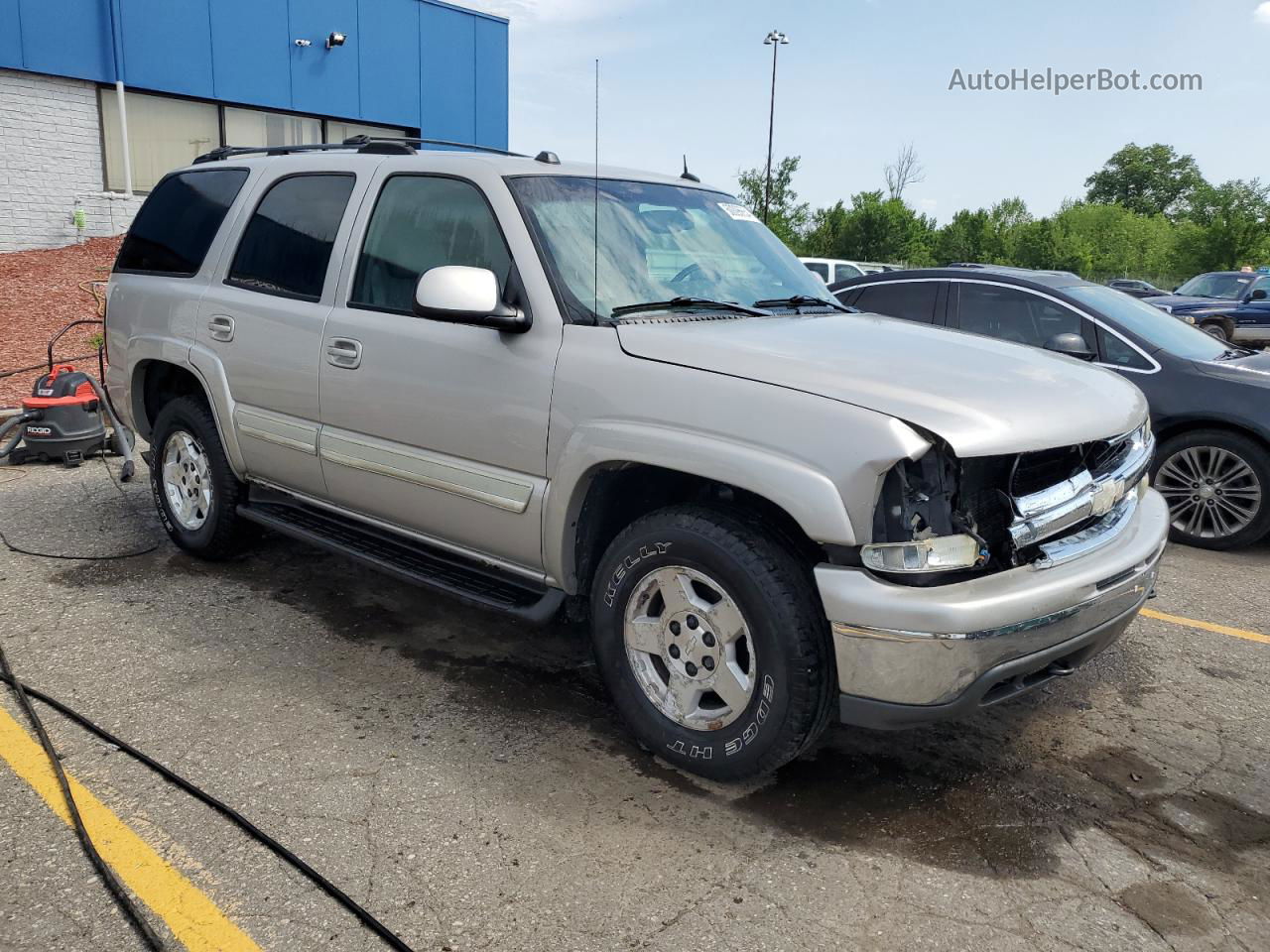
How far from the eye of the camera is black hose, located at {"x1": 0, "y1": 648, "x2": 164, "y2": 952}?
8.05ft

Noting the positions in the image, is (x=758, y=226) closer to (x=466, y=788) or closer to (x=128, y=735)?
(x=466, y=788)

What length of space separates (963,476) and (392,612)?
112 inches

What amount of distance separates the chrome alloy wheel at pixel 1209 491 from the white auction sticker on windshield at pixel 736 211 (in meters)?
3.55

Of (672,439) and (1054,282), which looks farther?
(1054,282)

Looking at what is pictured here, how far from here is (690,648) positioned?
10.4ft

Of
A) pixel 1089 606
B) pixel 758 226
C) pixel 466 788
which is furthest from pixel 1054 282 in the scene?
pixel 466 788

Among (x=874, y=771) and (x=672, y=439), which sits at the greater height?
(x=672, y=439)

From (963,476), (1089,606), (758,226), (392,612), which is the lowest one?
(392,612)

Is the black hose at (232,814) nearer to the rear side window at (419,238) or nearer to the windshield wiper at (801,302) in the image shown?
the rear side window at (419,238)

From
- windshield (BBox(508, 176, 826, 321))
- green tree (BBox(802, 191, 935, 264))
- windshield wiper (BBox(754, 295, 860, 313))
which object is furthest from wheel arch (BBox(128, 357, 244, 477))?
green tree (BBox(802, 191, 935, 264))

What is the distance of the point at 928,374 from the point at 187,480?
3942 millimetres

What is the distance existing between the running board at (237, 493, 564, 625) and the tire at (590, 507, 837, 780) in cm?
31

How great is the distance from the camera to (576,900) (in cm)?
261

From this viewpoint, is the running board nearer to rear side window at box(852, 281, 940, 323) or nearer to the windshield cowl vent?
the windshield cowl vent
